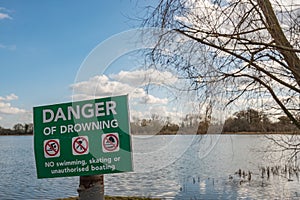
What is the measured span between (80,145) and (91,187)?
1.36ft

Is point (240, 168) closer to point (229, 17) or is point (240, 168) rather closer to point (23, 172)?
point (23, 172)

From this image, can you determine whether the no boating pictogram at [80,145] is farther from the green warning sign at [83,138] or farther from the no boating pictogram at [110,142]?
the no boating pictogram at [110,142]

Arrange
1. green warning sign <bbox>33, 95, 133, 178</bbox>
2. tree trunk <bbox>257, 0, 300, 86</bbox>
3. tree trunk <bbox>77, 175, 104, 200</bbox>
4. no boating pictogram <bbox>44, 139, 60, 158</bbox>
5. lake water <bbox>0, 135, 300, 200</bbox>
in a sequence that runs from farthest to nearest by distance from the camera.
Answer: lake water <bbox>0, 135, 300, 200</bbox> < tree trunk <bbox>77, 175, 104, 200</bbox> < no boating pictogram <bbox>44, 139, 60, 158</bbox> < green warning sign <bbox>33, 95, 133, 178</bbox> < tree trunk <bbox>257, 0, 300, 86</bbox>

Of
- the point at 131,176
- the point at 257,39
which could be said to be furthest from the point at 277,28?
the point at 131,176

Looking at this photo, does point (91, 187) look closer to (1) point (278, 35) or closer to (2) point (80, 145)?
(2) point (80, 145)

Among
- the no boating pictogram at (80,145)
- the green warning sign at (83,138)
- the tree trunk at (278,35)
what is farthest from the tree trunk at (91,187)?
the tree trunk at (278,35)

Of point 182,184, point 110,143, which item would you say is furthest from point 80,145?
point 182,184

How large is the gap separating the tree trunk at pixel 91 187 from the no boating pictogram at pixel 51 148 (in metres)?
0.32

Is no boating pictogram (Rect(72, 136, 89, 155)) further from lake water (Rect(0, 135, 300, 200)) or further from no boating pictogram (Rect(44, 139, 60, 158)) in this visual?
lake water (Rect(0, 135, 300, 200))

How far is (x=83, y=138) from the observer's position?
3.01m

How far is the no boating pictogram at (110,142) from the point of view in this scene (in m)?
2.96

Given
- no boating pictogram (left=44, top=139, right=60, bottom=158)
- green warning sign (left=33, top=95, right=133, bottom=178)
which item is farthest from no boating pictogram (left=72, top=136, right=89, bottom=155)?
no boating pictogram (left=44, top=139, right=60, bottom=158)

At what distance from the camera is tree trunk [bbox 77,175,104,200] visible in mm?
3174

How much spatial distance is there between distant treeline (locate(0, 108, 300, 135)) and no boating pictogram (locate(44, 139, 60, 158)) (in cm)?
64
